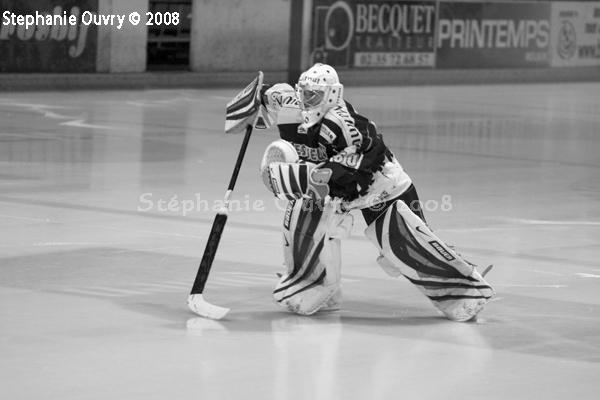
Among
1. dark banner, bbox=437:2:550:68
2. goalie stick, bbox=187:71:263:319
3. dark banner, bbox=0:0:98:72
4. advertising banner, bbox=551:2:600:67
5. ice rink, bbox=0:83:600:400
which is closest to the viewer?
ice rink, bbox=0:83:600:400

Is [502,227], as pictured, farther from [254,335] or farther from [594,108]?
[594,108]

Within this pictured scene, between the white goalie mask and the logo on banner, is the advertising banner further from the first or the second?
the white goalie mask

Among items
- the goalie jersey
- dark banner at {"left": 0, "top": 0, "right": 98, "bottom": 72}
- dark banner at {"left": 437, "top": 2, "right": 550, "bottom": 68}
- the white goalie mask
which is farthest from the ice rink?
dark banner at {"left": 437, "top": 2, "right": 550, "bottom": 68}

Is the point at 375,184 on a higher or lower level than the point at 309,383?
higher

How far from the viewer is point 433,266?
24.9 ft

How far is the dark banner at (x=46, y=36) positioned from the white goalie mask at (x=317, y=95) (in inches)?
630

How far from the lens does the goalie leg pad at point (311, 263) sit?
7617 millimetres

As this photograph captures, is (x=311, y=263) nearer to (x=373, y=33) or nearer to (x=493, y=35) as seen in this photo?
(x=373, y=33)

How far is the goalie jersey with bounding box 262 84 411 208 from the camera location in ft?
24.4

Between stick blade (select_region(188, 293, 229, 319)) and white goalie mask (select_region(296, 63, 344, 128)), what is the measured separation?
1.03 m

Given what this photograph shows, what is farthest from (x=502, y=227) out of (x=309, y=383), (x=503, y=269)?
(x=309, y=383)

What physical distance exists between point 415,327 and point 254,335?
885 mm

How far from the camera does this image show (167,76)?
25.1 metres

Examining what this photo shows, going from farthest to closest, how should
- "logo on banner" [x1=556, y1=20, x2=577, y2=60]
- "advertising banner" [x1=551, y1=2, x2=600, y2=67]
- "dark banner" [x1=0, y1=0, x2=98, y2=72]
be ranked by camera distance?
"logo on banner" [x1=556, y1=20, x2=577, y2=60] → "advertising banner" [x1=551, y1=2, x2=600, y2=67] → "dark banner" [x1=0, y1=0, x2=98, y2=72]
